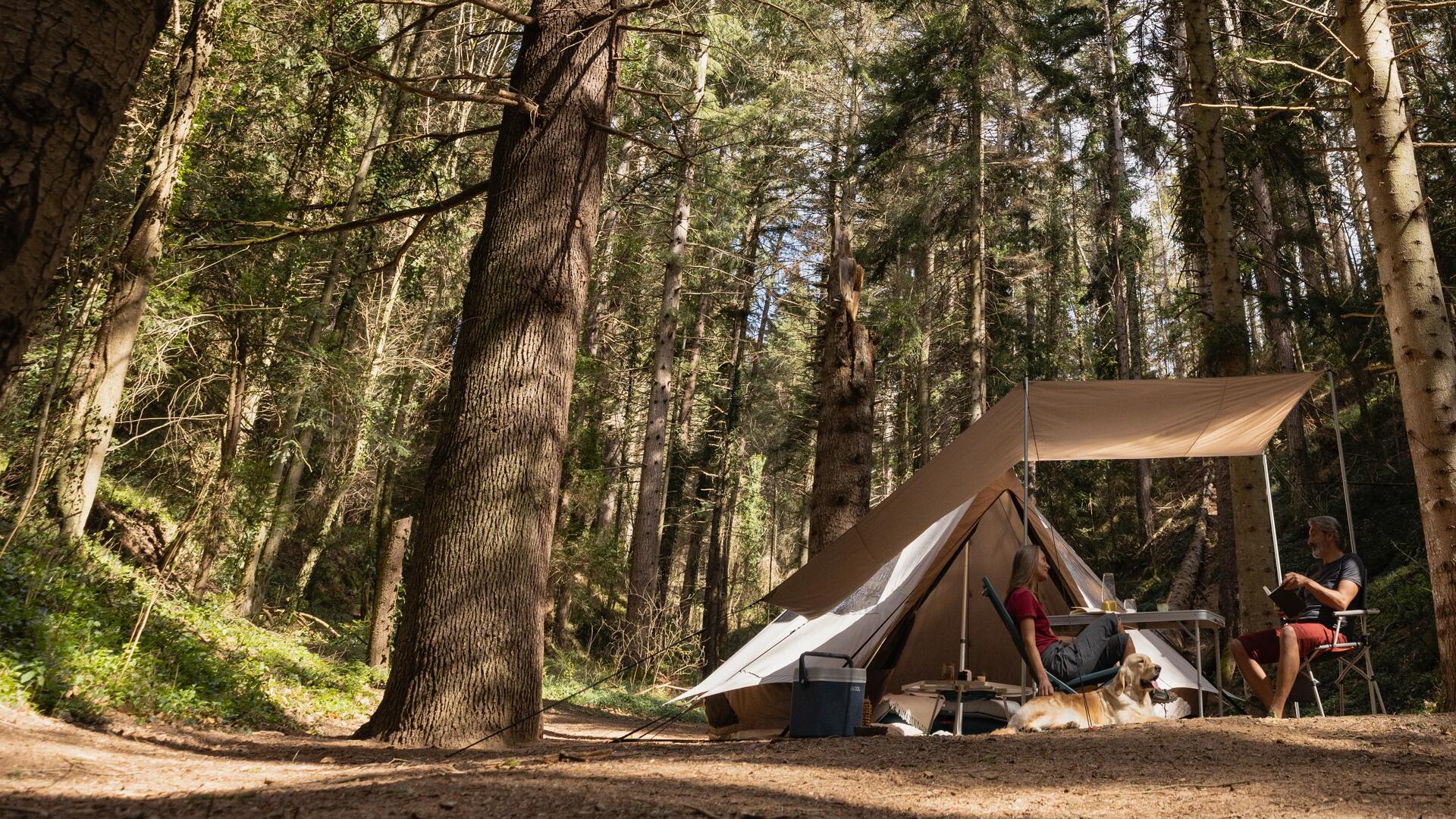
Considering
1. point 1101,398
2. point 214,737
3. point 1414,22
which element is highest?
point 1414,22

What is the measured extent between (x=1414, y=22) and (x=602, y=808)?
1348 cm

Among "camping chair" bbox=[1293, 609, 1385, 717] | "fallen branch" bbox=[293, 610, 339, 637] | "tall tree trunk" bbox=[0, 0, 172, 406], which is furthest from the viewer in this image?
"fallen branch" bbox=[293, 610, 339, 637]

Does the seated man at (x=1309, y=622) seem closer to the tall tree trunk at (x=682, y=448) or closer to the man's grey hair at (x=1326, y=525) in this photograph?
the man's grey hair at (x=1326, y=525)

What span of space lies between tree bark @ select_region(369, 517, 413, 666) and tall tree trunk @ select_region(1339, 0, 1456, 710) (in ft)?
25.8

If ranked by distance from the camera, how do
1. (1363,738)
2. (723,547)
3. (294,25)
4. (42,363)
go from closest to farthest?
(1363,738)
(42,363)
(294,25)
(723,547)

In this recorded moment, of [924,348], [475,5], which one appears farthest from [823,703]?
[924,348]

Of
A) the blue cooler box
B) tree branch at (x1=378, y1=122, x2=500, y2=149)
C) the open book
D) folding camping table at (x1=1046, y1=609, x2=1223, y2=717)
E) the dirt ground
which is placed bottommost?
the dirt ground

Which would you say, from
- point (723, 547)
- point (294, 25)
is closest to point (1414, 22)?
point (294, 25)

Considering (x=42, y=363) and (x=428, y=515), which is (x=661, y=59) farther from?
(x=428, y=515)

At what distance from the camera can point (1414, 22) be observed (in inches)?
441

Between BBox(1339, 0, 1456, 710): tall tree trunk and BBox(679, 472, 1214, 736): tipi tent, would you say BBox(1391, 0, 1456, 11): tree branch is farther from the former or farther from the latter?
BBox(679, 472, 1214, 736): tipi tent

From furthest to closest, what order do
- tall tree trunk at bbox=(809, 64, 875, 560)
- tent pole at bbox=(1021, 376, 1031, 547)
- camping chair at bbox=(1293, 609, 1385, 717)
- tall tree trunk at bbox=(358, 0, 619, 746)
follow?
1. tall tree trunk at bbox=(809, 64, 875, 560)
2. tent pole at bbox=(1021, 376, 1031, 547)
3. camping chair at bbox=(1293, 609, 1385, 717)
4. tall tree trunk at bbox=(358, 0, 619, 746)

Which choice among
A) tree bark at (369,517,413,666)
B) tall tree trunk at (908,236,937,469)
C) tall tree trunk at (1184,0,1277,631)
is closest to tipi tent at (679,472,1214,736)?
tall tree trunk at (1184,0,1277,631)

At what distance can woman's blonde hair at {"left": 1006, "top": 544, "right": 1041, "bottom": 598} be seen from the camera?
18.6 ft
